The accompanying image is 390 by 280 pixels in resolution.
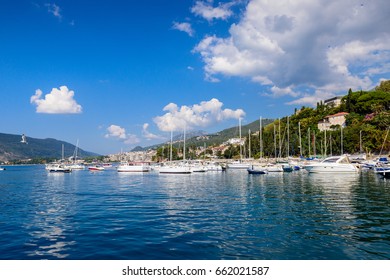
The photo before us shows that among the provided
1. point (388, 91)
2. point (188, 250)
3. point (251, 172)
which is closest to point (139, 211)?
point (188, 250)

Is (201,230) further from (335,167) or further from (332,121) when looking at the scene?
(332,121)

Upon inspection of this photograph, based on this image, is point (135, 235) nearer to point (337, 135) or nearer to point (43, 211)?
point (43, 211)

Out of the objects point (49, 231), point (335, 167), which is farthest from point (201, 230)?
point (335, 167)

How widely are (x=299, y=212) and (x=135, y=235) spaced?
10348 millimetres

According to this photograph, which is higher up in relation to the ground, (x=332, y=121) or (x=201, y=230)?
(x=332, y=121)

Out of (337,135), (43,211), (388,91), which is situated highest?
(388,91)

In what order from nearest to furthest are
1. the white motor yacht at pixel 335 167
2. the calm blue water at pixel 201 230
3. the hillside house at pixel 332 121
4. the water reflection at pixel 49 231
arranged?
1. the calm blue water at pixel 201 230
2. the water reflection at pixel 49 231
3. the white motor yacht at pixel 335 167
4. the hillside house at pixel 332 121

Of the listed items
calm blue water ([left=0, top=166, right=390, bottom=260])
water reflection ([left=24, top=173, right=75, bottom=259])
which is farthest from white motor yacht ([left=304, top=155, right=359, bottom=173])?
water reflection ([left=24, top=173, right=75, bottom=259])

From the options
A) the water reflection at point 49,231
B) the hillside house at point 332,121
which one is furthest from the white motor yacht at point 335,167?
the hillside house at point 332,121

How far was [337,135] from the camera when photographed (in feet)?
344

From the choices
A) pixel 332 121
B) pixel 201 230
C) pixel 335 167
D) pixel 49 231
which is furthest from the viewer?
pixel 332 121

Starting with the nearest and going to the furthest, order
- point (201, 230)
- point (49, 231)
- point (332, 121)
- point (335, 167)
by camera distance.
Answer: point (201, 230) < point (49, 231) < point (335, 167) < point (332, 121)

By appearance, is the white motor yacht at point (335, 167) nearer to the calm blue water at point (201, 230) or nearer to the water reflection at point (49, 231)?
the calm blue water at point (201, 230)
